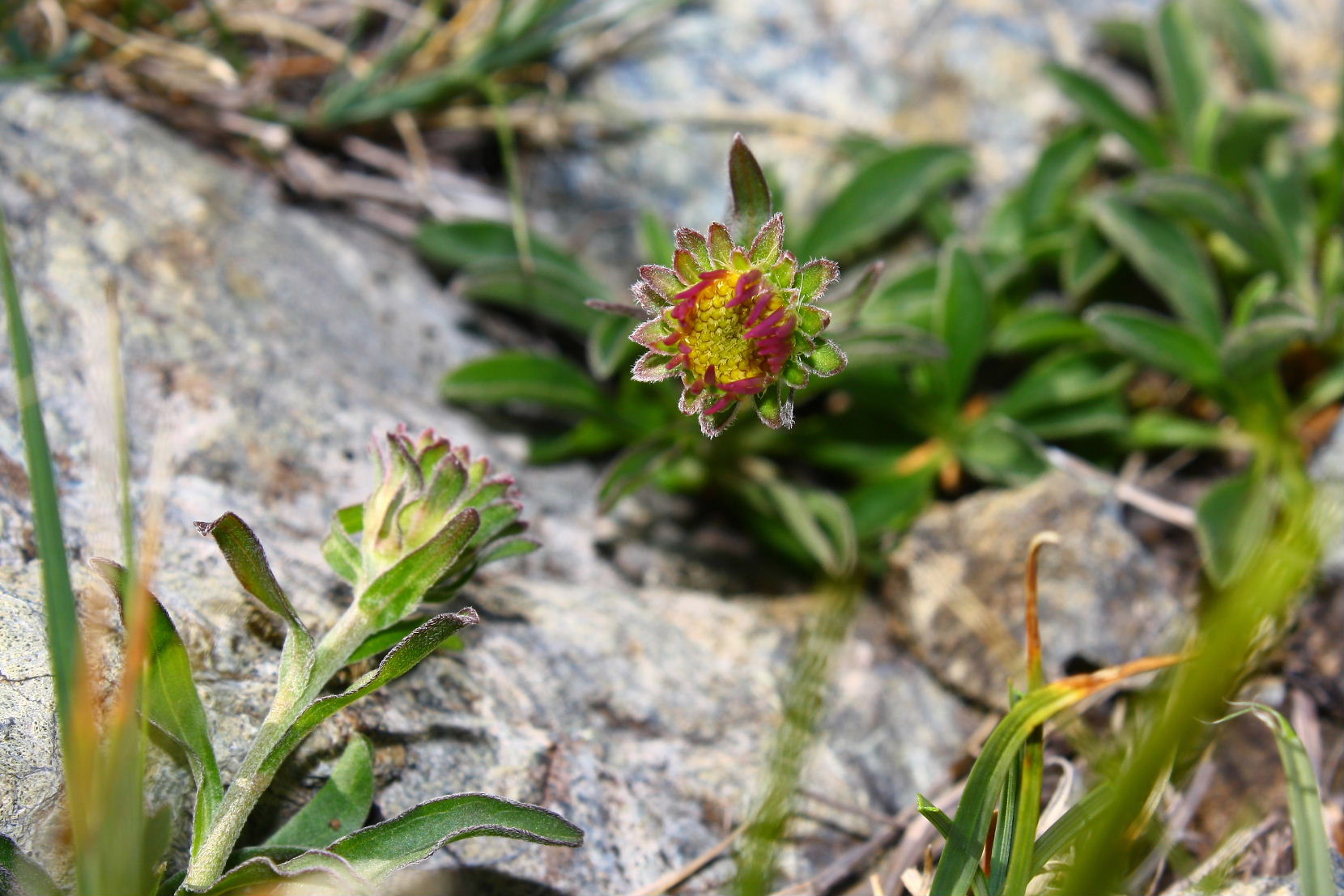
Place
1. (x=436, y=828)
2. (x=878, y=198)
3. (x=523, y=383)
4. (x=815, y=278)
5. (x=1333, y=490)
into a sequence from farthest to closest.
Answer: (x=878, y=198), (x=523, y=383), (x=1333, y=490), (x=815, y=278), (x=436, y=828)

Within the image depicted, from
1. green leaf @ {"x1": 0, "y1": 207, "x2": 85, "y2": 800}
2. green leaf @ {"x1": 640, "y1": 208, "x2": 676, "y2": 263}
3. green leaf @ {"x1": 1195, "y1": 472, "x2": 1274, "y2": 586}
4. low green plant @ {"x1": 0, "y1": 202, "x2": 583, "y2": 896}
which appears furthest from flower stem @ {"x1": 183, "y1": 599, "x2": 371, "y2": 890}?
green leaf @ {"x1": 1195, "y1": 472, "x2": 1274, "y2": 586}

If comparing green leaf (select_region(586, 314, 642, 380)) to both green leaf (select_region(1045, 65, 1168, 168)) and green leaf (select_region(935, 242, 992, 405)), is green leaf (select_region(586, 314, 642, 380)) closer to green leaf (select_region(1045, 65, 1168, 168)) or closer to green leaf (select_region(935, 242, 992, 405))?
green leaf (select_region(935, 242, 992, 405))

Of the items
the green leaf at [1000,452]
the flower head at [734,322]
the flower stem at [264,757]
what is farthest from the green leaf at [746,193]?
the green leaf at [1000,452]

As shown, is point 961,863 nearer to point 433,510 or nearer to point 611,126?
point 433,510

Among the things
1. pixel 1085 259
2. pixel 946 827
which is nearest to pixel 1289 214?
pixel 1085 259

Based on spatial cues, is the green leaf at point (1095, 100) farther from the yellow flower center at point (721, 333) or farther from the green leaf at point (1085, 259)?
the yellow flower center at point (721, 333)

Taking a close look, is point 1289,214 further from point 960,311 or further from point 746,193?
point 746,193
